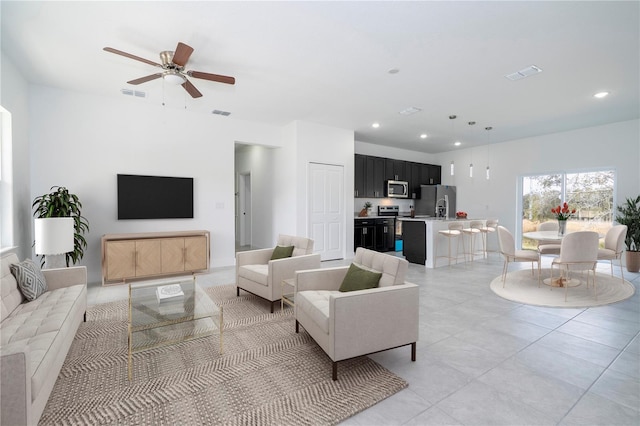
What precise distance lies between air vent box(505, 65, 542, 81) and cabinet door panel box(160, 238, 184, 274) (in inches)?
205

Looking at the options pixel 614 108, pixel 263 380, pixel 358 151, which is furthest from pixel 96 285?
pixel 614 108

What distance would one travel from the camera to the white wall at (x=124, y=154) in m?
4.38

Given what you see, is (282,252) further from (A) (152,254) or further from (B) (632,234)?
(B) (632,234)

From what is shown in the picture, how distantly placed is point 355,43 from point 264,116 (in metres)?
2.93

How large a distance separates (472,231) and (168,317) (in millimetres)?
5503

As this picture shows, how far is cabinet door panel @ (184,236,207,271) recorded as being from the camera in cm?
494

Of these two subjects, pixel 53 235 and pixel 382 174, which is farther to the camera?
pixel 382 174

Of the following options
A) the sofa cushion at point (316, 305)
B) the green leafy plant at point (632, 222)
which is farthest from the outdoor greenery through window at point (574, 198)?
the sofa cushion at point (316, 305)

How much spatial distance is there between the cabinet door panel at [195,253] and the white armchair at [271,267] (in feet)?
4.77

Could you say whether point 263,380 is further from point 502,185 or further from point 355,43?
point 502,185

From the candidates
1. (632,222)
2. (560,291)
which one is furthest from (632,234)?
(560,291)

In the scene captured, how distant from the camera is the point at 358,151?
7914 millimetres

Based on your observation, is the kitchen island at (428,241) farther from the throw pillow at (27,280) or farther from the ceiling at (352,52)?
the throw pillow at (27,280)

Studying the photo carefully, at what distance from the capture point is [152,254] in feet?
15.3
